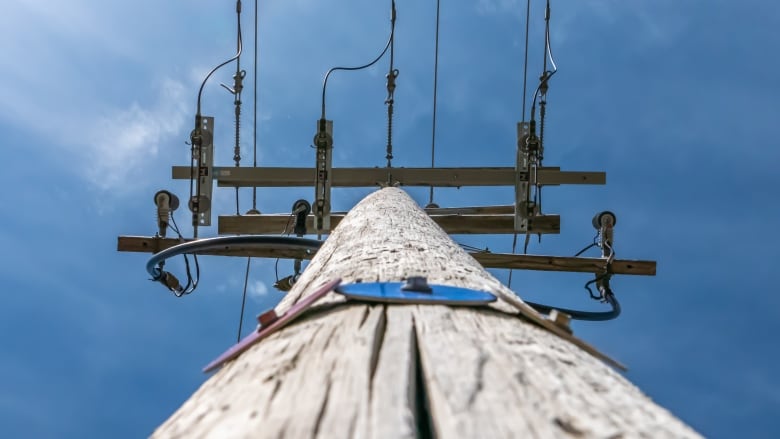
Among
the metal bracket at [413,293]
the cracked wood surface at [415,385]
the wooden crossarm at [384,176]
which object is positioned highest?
the wooden crossarm at [384,176]

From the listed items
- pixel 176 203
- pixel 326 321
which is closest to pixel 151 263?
pixel 176 203

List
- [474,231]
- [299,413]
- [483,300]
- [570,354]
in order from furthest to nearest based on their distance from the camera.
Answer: [474,231]
[483,300]
[570,354]
[299,413]

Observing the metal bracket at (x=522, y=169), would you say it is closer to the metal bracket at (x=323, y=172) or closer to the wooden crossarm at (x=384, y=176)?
the wooden crossarm at (x=384, y=176)

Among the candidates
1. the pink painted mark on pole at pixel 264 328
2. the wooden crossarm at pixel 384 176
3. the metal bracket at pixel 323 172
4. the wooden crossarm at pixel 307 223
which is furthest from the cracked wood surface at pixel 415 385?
the wooden crossarm at pixel 384 176

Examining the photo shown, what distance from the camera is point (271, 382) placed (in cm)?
138

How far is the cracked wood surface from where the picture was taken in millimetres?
1163

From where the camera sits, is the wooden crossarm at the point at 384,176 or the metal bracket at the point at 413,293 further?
the wooden crossarm at the point at 384,176

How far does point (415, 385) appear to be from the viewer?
135 centimetres

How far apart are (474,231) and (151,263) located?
3.14 metres

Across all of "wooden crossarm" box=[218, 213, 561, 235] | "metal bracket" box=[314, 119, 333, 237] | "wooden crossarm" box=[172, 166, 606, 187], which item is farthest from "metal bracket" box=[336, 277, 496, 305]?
"wooden crossarm" box=[172, 166, 606, 187]

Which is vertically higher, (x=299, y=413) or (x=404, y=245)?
(x=404, y=245)

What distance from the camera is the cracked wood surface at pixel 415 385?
1163 millimetres

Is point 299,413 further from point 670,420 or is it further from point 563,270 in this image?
point 563,270

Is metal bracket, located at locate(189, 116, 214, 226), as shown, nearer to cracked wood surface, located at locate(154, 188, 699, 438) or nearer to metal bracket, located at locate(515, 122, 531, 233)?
metal bracket, located at locate(515, 122, 531, 233)
